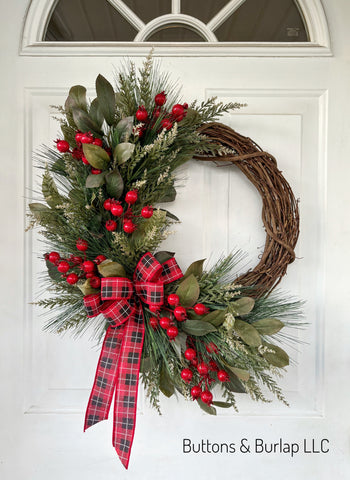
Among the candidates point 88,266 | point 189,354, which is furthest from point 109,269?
point 189,354

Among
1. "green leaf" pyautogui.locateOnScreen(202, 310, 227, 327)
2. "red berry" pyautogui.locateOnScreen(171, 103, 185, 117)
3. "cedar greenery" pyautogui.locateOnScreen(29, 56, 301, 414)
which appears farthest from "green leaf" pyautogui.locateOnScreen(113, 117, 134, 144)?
"green leaf" pyautogui.locateOnScreen(202, 310, 227, 327)

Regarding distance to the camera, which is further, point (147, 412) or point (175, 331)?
point (147, 412)

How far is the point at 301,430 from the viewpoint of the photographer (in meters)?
0.99

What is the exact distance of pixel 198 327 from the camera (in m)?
0.77

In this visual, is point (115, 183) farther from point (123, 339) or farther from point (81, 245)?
point (123, 339)

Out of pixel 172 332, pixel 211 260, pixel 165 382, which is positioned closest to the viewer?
pixel 172 332

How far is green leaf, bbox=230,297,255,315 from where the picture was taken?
2.56 feet

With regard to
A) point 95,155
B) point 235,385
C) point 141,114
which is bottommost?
point 235,385

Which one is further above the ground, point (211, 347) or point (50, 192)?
point (50, 192)

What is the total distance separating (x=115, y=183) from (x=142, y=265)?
0.64 feet

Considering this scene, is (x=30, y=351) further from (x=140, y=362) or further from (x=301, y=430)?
(x=301, y=430)

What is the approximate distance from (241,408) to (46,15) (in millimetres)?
1272
